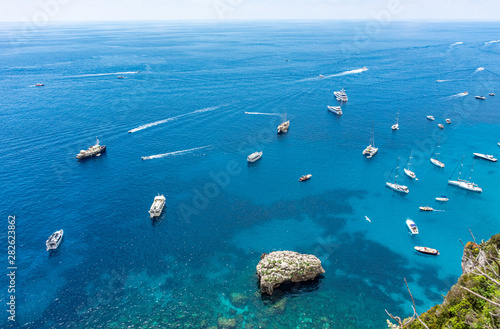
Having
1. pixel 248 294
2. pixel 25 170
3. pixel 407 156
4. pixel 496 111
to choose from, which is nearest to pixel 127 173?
pixel 25 170

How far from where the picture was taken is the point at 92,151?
112 meters

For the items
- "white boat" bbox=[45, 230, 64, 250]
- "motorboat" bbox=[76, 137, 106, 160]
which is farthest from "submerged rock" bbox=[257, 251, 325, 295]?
"motorboat" bbox=[76, 137, 106, 160]

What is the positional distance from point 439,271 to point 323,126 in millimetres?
87342

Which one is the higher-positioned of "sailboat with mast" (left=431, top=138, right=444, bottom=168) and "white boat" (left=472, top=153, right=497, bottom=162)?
"sailboat with mast" (left=431, top=138, right=444, bottom=168)

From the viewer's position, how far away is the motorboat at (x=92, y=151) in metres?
110

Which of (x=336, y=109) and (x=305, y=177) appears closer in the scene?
(x=305, y=177)

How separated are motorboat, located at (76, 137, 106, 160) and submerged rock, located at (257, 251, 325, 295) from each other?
269 feet

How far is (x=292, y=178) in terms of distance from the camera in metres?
103

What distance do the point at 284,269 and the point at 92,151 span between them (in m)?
88.3

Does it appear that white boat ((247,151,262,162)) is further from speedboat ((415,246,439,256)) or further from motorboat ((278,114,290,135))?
speedboat ((415,246,439,256))

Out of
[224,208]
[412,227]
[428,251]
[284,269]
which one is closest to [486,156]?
[412,227]

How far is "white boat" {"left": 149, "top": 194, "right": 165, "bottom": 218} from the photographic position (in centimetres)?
8356

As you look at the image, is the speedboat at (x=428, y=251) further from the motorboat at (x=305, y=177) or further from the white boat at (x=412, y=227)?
the motorboat at (x=305, y=177)

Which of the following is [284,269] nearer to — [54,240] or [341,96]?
[54,240]
